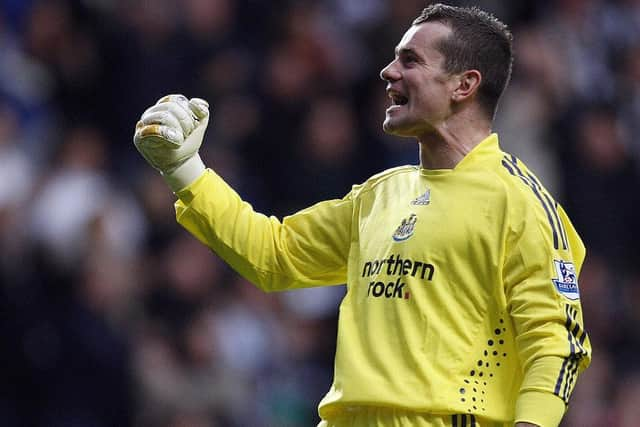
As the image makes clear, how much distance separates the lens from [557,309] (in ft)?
14.5

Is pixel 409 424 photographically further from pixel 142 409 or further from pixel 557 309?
pixel 142 409

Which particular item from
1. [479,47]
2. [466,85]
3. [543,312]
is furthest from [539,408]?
[479,47]

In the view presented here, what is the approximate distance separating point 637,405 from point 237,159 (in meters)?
3.00

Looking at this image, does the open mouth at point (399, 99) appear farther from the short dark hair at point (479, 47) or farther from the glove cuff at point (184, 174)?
the glove cuff at point (184, 174)

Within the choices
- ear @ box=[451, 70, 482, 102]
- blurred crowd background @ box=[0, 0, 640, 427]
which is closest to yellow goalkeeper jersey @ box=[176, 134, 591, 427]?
ear @ box=[451, 70, 482, 102]

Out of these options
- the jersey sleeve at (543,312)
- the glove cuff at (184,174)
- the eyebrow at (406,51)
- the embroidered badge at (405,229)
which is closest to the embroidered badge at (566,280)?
the jersey sleeve at (543,312)

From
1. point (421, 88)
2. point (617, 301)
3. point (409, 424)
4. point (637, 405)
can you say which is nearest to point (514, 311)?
point (409, 424)

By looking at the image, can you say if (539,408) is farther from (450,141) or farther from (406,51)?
(406,51)

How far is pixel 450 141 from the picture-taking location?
15.8 feet

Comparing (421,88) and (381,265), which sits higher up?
(421,88)

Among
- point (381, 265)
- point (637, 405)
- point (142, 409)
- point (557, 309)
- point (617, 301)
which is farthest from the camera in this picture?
point (617, 301)

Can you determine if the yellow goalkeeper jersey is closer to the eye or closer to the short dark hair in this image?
the short dark hair

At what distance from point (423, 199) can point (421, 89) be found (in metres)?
0.36

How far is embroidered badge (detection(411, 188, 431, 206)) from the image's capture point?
4.74m
